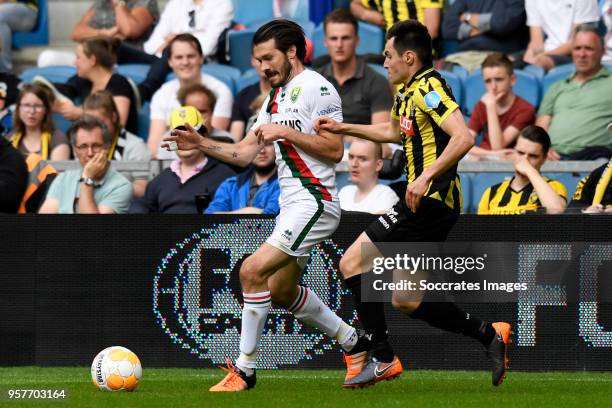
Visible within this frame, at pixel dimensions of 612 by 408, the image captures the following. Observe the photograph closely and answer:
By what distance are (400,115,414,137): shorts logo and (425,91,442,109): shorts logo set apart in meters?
0.22

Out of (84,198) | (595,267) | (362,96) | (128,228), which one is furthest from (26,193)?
(595,267)

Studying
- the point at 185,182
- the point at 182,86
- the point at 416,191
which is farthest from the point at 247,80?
the point at 416,191

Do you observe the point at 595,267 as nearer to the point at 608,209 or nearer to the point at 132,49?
the point at 608,209

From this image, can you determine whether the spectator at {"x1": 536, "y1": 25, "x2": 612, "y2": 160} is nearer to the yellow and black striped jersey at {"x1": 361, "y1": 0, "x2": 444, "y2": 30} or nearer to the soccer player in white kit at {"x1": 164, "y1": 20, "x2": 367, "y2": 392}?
the yellow and black striped jersey at {"x1": 361, "y1": 0, "x2": 444, "y2": 30}

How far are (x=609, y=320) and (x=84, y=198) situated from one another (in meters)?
4.24

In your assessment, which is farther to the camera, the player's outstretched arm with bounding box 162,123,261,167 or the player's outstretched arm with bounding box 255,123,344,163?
the player's outstretched arm with bounding box 162,123,261,167

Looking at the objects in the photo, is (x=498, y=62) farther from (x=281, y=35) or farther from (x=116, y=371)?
(x=116, y=371)

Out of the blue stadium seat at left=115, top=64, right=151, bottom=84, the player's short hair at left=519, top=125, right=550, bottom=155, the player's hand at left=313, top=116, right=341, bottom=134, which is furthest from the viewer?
the blue stadium seat at left=115, top=64, right=151, bottom=84

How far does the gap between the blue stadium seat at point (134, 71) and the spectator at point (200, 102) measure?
1.67 meters

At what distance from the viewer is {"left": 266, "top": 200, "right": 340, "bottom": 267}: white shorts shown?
7195mm

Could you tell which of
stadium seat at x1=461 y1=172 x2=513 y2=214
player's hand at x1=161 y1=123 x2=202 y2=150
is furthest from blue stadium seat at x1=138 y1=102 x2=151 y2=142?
player's hand at x1=161 y1=123 x2=202 y2=150

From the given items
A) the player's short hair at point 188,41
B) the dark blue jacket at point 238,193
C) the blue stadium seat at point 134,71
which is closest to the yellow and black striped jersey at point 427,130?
the dark blue jacket at point 238,193

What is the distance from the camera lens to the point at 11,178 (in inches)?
400

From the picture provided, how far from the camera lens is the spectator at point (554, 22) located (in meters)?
12.2
